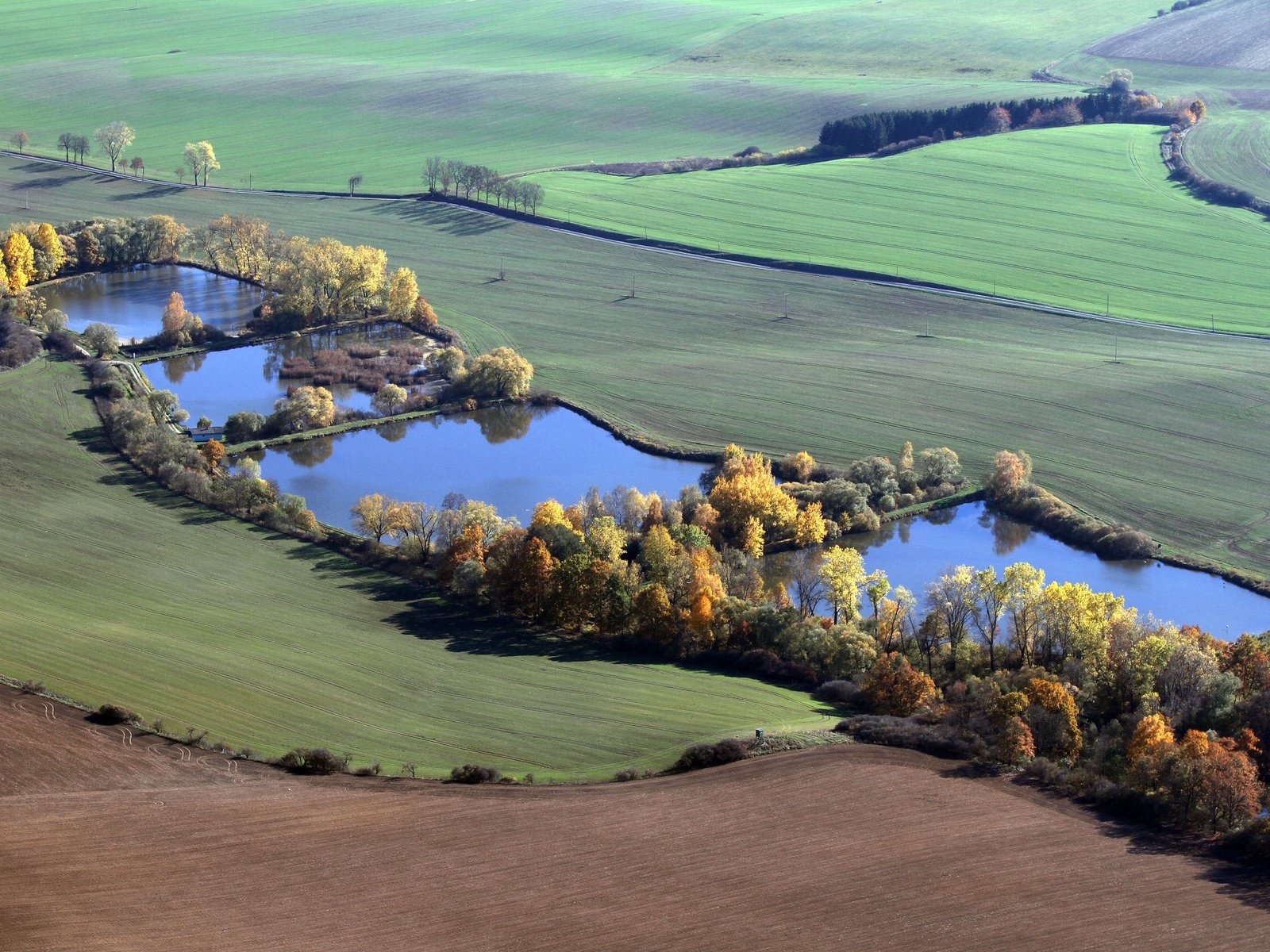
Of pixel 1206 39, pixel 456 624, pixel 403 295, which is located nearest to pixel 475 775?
pixel 456 624

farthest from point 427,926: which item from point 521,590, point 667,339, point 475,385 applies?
point 667,339

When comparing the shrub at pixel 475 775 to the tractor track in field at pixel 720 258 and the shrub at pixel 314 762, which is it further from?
the tractor track in field at pixel 720 258

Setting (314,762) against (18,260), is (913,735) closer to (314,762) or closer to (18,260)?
(314,762)

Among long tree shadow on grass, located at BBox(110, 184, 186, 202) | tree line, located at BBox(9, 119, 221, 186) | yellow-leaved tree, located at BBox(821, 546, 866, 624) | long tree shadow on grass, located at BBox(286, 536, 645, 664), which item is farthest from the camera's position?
tree line, located at BBox(9, 119, 221, 186)

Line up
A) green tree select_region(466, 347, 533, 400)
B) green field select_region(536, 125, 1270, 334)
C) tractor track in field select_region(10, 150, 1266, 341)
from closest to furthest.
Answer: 1. green tree select_region(466, 347, 533, 400)
2. tractor track in field select_region(10, 150, 1266, 341)
3. green field select_region(536, 125, 1270, 334)

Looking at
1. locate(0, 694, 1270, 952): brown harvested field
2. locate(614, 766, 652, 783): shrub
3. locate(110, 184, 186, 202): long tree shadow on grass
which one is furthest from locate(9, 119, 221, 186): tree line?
locate(614, 766, 652, 783): shrub

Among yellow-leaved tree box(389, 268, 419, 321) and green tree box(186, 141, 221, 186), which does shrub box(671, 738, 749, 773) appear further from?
green tree box(186, 141, 221, 186)

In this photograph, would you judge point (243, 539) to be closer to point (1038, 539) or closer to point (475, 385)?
point (475, 385)
